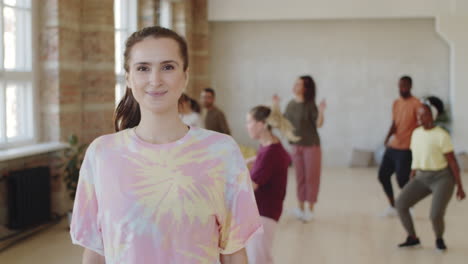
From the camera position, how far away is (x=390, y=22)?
483 inches

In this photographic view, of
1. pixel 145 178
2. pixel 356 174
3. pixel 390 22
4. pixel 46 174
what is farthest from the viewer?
pixel 390 22

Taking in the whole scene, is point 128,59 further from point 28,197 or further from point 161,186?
point 28,197

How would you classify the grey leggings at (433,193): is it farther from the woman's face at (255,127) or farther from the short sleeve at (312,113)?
the woman's face at (255,127)

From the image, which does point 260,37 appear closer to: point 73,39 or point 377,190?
point 377,190

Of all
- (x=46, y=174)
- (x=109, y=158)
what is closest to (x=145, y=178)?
(x=109, y=158)

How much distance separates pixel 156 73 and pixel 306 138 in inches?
217

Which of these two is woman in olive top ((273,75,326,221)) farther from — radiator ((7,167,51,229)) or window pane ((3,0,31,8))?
Result: window pane ((3,0,31,8))

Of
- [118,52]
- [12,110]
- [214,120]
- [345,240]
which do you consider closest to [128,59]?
[345,240]

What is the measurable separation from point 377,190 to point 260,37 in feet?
15.0

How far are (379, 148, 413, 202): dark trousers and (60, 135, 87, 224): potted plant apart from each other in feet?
11.4

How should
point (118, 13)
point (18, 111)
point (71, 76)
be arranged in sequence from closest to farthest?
1. point (18, 111)
2. point (71, 76)
3. point (118, 13)

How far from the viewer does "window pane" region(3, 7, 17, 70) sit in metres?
6.14

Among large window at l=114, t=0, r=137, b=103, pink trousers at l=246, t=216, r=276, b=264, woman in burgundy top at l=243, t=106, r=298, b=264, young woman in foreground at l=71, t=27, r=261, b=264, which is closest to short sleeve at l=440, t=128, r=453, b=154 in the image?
woman in burgundy top at l=243, t=106, r=298, b=264

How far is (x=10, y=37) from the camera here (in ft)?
20.5
